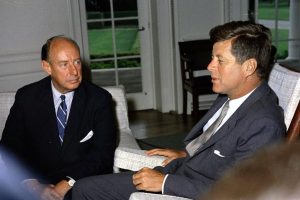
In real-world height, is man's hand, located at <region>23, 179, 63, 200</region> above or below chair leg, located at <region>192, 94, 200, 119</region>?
above

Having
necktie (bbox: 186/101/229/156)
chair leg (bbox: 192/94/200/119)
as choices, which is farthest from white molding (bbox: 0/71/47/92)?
necktie (bbox: 186/101/229/156)

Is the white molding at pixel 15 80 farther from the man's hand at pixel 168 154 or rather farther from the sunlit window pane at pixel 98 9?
the man's hand at pixel 168 154

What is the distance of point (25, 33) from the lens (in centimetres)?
329

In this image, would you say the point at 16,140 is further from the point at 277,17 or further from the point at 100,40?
the point at 277,17

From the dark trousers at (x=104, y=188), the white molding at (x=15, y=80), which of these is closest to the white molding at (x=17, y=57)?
the white molding at (x=15, y=80)

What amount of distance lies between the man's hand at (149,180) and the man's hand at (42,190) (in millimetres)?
462

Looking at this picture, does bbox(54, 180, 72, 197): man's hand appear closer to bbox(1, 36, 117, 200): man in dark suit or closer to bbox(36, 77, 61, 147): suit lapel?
bbox(1, 36, 117, 200): man in dark suit

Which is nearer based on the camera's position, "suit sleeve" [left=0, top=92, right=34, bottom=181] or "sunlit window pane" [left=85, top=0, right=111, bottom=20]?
"suit sleeve" [left=0, top=92, right=34, bottom=181]

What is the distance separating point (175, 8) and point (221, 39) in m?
2.94

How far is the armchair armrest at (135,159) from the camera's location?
1.96 metres

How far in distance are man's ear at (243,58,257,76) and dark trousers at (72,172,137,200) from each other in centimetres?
69

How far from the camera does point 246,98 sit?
163 centimetres

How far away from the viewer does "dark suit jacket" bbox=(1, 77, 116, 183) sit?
2.03 metres

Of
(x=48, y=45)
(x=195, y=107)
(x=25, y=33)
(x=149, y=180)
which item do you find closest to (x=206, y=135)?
(x=149, y=180)
